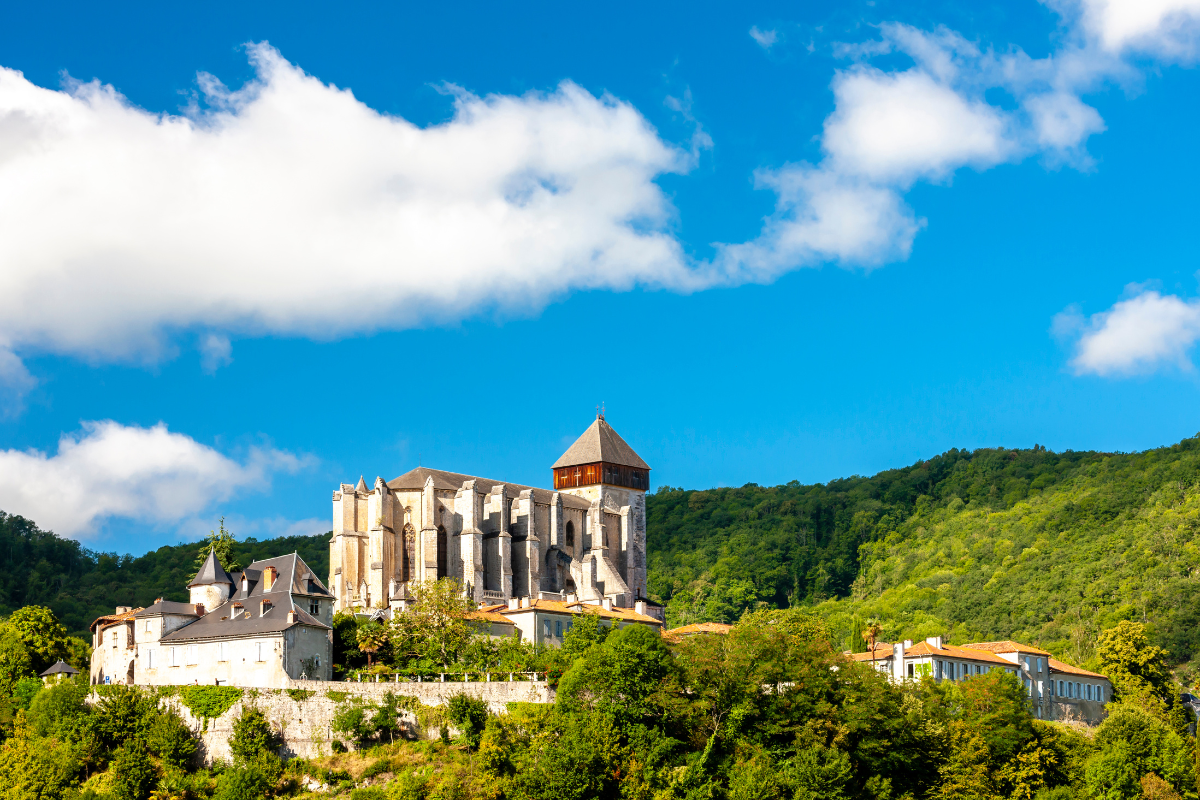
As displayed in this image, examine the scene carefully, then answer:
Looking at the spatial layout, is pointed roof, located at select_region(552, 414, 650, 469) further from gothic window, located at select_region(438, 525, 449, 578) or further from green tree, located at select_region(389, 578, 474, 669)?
green tree, located at select_region(389, 578, 474, 669)

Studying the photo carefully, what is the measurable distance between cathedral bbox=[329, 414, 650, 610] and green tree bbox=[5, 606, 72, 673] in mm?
14954

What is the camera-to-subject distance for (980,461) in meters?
163

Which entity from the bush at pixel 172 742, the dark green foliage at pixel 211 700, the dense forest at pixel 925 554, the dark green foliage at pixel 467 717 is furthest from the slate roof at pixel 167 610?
the dense forest at pixel 925 554

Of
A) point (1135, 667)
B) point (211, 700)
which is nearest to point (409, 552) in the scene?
point (211, 700)

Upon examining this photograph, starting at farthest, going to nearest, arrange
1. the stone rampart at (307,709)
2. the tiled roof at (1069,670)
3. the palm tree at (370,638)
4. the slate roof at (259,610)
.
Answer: the tiled roof at (1069,670)
the palm tree at (370,638)
the slate roof at (259,610)
the stone rampart at (307,709)

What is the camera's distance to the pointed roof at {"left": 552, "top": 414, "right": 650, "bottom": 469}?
97938 millimetres

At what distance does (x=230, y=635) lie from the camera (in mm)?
61969

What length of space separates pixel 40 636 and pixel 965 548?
86287 millimetres

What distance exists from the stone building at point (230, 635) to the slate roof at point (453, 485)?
16.7 m

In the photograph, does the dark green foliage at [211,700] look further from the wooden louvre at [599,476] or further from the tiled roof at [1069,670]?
the tiled roof at [1069,670]

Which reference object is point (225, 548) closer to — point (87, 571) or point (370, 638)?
point (370, 638)

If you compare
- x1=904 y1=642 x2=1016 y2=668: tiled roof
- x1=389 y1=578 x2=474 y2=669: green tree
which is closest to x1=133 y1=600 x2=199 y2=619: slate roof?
x1=389 y1=578 x2=474 y2=669: green tree

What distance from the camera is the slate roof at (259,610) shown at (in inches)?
2445

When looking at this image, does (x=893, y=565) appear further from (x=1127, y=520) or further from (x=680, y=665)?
(x=680, y=665)
